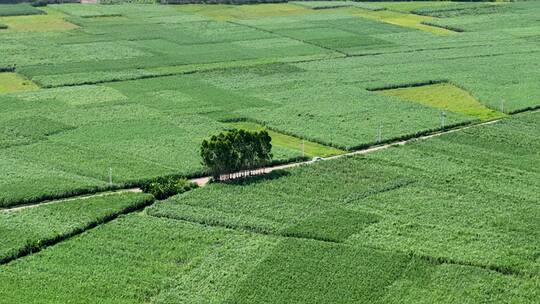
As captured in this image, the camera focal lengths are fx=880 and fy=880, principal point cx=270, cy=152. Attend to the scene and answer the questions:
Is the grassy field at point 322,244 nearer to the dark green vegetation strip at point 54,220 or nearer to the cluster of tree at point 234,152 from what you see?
the dark green vegetation strip at point 54,220

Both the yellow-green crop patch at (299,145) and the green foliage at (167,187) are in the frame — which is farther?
the yellow-green crop patch at (299,145)

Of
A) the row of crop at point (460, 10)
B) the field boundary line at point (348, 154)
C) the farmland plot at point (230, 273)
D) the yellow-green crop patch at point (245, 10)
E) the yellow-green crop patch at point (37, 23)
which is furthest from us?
the row of crop at point (460, 10)

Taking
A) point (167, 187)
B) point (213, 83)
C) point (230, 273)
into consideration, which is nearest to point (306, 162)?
point (167, 187)

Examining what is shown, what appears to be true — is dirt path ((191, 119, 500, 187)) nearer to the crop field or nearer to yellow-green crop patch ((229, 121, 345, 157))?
the crop field

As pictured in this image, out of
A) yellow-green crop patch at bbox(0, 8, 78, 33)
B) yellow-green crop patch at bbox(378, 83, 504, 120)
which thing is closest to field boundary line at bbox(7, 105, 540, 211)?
yellow-green crop patch at bbox(378, 83, 504, 120)

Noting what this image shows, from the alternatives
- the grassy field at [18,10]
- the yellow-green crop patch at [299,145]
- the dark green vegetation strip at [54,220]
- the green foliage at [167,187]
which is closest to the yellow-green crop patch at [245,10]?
the grassy field at [18,10]

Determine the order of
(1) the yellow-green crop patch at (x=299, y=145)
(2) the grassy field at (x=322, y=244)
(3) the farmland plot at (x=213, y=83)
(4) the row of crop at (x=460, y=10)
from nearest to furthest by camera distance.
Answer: (2) the grassy field at (x=322, y=244) < (3) the farmland plot at (x=213, y=83) < (1) the yellow-green crop patch at (x=299, y=145) < (4) the row of crop at (x=460, y=10)

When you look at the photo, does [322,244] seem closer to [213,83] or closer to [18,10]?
[213,83]
